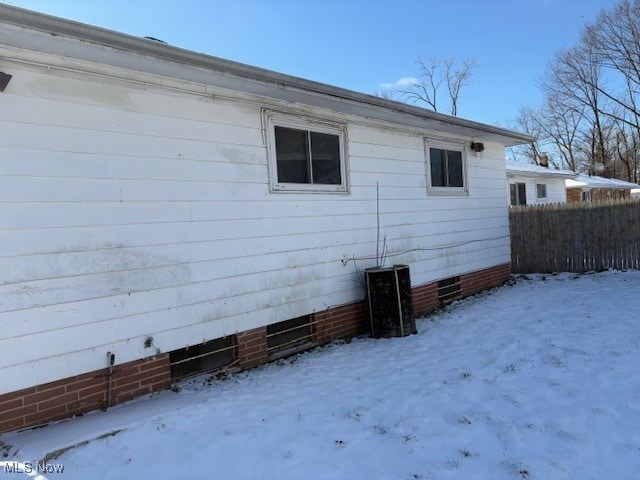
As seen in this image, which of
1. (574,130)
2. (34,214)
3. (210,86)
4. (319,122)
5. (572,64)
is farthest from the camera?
(574,130)

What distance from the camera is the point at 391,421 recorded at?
3428 mm

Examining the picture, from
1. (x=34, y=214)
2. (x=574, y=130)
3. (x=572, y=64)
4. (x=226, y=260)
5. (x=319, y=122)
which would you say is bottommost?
(x=226, y=260)

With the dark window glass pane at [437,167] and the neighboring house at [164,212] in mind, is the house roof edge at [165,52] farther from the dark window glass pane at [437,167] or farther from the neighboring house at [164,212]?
the dark window glass pane at [437,167]

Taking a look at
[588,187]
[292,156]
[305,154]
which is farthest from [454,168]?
[588,187]

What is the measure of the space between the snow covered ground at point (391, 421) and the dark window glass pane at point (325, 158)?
2181 mm

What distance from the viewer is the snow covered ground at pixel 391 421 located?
9.27ft

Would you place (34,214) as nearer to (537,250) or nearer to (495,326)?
(495,326)

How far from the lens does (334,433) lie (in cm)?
327

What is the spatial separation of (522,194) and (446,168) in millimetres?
12291

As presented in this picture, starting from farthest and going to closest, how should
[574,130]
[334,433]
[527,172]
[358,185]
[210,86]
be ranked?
[574,130] → [527,172] → [358,185] → [210,86] → [334,433]

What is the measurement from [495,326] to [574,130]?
4091 cm

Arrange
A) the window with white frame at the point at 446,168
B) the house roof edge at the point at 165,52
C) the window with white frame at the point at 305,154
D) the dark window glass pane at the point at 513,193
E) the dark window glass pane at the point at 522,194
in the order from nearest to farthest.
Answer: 1. the house roof edge at the point at 165,52
2. the window with white frame at the point at 305,154
3. the window with white frame at the point at 446,168
4. the dark window glass pane at the point at 513,193
5. the dark window glass pane at the point at 522,194

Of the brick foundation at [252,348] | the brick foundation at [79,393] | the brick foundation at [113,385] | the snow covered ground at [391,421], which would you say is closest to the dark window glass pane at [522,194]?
the snow covered ground at [391,421]

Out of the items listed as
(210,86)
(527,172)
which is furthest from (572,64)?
(210,86)
